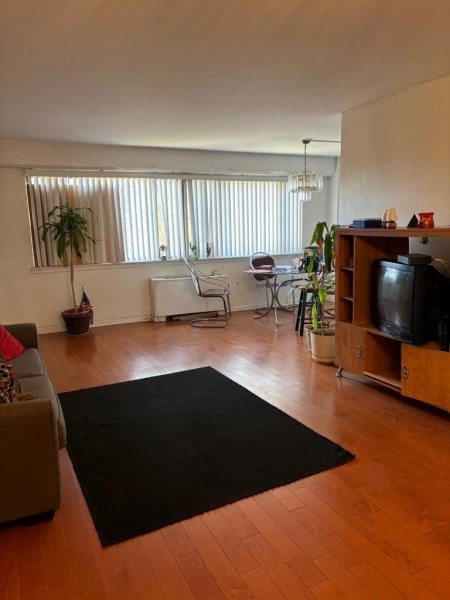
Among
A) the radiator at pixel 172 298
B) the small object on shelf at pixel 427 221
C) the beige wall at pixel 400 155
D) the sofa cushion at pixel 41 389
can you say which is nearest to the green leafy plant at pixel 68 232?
the radiator at pixel 172 298

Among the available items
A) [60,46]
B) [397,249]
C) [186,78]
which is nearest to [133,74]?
[186,78]

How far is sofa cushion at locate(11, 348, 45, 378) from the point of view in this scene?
285 centimetres

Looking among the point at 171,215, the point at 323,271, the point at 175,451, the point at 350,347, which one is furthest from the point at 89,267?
the point at 175,451

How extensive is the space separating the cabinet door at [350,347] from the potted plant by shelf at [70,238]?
3242 millimetres

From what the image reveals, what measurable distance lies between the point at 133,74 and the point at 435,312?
2.59 m

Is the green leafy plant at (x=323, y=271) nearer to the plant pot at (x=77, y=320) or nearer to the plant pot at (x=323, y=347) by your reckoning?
the plant pot at (x=323, y=347)

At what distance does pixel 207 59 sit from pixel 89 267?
3712mm

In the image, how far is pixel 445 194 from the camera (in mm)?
3381

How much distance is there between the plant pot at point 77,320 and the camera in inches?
216

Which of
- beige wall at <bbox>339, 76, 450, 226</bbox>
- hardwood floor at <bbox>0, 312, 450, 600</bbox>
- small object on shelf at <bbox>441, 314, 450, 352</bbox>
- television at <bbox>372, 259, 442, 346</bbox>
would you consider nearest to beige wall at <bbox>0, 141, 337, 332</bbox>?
beige wall at <bbox>339, 76, 450, 226</bbox>

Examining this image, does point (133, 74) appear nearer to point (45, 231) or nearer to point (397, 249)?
point (397, 249)

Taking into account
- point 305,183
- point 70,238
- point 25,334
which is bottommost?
point 25,334

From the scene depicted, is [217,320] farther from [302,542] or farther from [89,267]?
[302,542]

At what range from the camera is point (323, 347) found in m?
4.18
